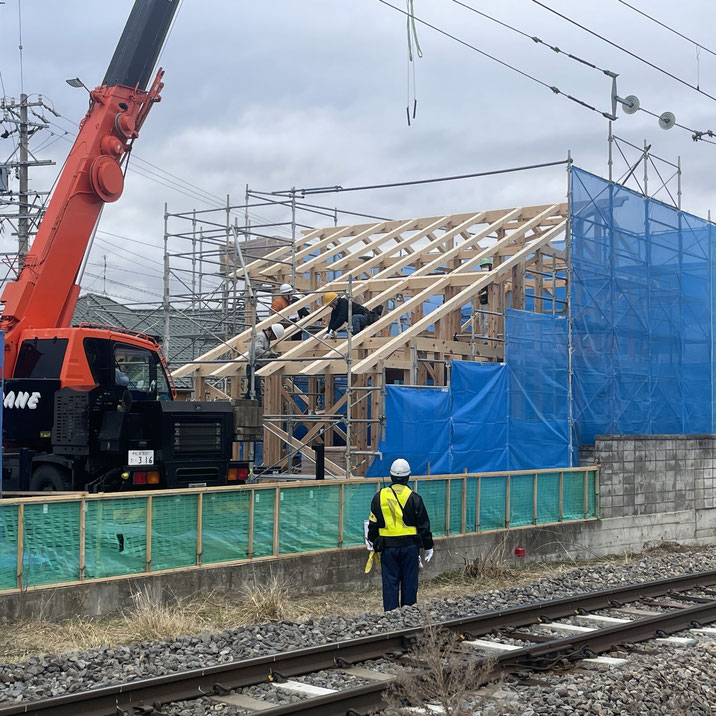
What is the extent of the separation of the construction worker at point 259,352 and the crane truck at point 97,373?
Answer: 1.53 m

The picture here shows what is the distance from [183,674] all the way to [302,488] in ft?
19.2

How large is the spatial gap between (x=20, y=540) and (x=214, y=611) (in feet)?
8.06

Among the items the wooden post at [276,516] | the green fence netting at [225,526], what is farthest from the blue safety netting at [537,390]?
the green fence netting at [225,526]

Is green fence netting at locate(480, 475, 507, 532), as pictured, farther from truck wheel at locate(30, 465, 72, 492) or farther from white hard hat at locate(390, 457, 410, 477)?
truck wheel at locate(30, 465, 72, 492)

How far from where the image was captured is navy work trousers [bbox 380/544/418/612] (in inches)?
441

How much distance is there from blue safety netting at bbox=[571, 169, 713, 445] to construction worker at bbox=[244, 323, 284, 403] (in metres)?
6.08

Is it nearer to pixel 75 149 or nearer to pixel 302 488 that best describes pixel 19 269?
pixel 75 149

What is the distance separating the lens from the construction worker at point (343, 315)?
711 inches

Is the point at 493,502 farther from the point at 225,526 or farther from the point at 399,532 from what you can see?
the point at 399,532

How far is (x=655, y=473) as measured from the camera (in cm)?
2038

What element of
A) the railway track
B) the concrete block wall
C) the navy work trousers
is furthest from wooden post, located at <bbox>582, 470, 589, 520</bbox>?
the navy work trousers

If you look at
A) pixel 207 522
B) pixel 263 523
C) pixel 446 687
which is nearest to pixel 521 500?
pixel 263 523

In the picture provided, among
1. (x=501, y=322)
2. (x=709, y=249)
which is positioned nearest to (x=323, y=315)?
(x=501, y=322)

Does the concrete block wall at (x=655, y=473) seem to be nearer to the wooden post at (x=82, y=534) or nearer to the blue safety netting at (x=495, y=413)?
the blue safety netting at (x=495, y=413)
